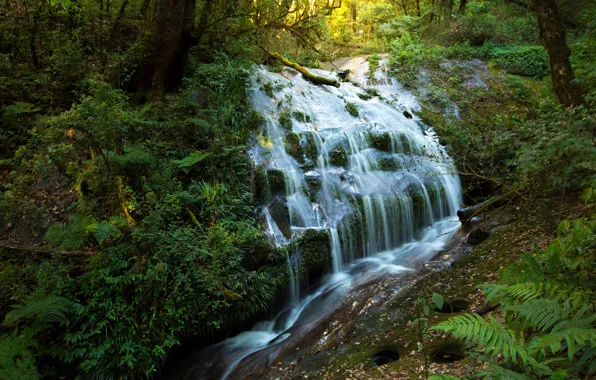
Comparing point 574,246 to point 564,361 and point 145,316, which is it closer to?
point 564,361

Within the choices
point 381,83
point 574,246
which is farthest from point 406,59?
point 574,246

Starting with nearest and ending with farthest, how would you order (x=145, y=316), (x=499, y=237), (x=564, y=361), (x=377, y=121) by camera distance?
1. (x=564, y=361)
2. (x=145, y=316)
3. (x=499, y=237)
4. (x=377, y=121)

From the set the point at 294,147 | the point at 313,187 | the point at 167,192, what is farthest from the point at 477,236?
the point at 167,192

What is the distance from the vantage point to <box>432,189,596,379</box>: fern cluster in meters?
2.06

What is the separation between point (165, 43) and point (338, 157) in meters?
5.00

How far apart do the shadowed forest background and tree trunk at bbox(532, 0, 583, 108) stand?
0.08ft

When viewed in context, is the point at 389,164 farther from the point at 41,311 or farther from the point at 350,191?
the point at 41,311

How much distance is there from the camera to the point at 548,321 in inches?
91.1

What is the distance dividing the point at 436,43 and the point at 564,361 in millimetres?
18476

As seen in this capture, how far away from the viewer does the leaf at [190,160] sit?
6.87 meters

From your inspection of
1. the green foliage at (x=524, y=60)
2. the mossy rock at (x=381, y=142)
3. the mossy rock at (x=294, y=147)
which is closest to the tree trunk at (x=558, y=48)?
the mossy rock at (x=381, y=142)

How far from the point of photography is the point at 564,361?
2.21m

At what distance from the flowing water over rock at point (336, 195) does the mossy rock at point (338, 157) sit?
28 millimetres

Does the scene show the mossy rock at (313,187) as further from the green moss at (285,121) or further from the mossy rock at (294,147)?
the green moss at (285,121)
